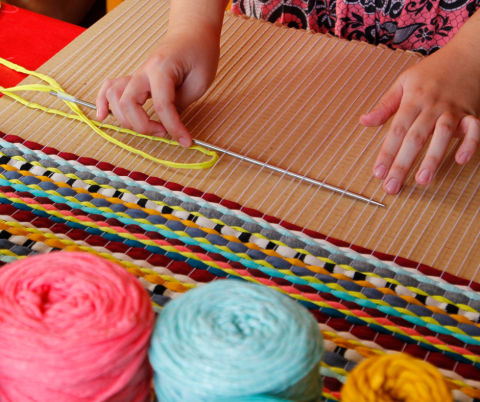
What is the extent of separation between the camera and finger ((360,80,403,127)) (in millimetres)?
712

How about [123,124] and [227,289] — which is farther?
[123,124]

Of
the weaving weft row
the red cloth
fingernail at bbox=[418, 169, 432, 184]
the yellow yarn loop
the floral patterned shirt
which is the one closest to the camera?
the yellow yarn loop

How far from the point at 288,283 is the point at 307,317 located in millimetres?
208

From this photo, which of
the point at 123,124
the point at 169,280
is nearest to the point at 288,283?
the point at 169,280

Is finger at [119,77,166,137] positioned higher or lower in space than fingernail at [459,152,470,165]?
higher

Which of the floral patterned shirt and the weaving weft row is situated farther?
the floral patterned shirt

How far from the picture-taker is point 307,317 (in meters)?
0.34

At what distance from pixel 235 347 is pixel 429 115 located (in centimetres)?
53

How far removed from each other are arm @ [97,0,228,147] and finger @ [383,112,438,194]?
29 centimetres

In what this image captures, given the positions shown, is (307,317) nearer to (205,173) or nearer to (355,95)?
(205,173)

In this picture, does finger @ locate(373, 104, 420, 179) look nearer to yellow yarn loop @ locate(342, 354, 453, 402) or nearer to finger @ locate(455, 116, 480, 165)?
finger @ locate(455, 116, 480, 165)

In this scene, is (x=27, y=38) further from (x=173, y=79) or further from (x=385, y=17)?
(x=385, y=17)

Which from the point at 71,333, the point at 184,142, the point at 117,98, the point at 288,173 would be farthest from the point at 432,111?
the point at 71,333

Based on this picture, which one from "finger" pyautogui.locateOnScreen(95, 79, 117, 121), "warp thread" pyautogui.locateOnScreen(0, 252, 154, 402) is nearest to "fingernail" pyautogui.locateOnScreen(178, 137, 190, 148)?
"finger" pyautogui.locateOnScreen(95, 79, 117, 121)
